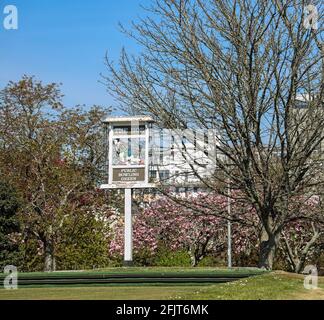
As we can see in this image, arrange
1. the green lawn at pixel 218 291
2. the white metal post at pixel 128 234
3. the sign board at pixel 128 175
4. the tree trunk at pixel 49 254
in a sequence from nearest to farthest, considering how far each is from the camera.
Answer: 1. the green lawn at pixel 218 291
2. the sign board at pixel 128 175
3. the white metal post at pixel 128 234
4. the tree trunk at pixel 49 254

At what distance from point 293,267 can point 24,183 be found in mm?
13435

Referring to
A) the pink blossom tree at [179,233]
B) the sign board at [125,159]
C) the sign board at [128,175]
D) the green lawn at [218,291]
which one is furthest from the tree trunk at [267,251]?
the pink blossom tree at [179,233]

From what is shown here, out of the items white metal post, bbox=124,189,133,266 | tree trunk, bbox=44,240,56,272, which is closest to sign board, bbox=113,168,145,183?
white metal post, bbox=124,189,133,266

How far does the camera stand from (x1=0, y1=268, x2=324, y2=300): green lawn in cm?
1109

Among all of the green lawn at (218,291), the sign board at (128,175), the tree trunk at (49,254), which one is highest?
the sign board at (128,175)

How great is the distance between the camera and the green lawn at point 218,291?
11.1m

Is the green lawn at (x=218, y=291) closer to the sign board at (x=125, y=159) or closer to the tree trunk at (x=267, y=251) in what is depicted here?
the tree trunk at (x=267, y=251)

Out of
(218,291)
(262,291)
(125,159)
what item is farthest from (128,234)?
(218,291)

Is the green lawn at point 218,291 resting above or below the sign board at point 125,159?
below

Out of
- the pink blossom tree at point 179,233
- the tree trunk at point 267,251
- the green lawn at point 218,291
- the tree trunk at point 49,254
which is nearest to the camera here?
the green lawn at point 218,291

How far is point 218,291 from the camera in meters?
11.3

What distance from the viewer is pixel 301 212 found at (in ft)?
61.4

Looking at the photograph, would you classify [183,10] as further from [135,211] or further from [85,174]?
[135,211]

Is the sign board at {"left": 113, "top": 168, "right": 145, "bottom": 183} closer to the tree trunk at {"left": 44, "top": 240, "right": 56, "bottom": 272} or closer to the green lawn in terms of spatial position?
the green lawn
